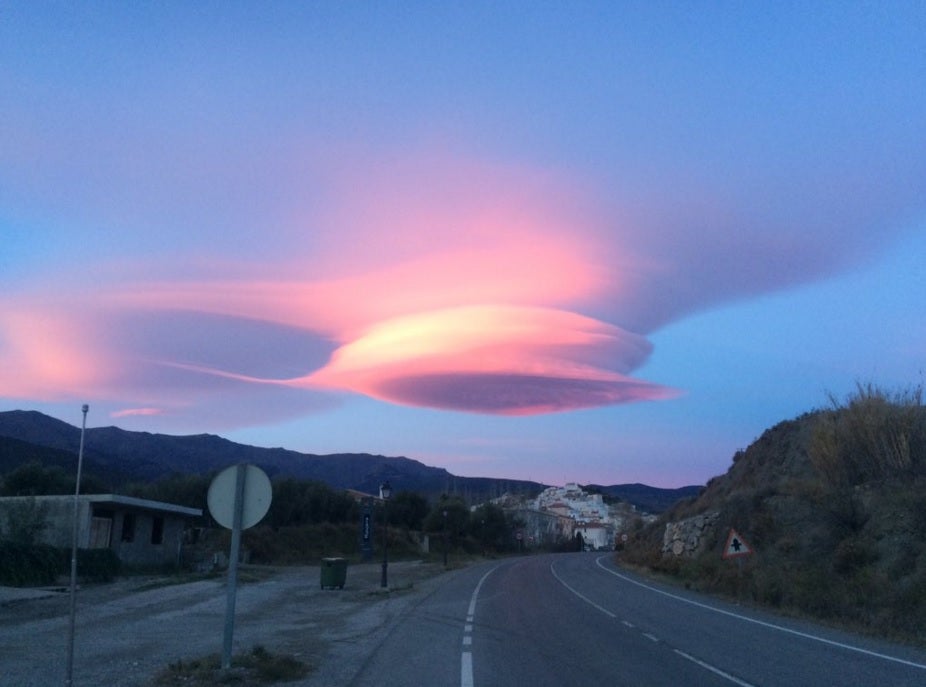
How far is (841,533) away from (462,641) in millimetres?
15548

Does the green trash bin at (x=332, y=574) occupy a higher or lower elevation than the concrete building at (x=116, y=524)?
lower

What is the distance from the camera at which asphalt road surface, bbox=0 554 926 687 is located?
12492mm

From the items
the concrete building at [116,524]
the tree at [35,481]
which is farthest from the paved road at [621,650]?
the tree at [35,481]

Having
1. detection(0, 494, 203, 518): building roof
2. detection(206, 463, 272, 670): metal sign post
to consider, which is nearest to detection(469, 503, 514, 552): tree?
detection(0, 494, 203, 518): building roof

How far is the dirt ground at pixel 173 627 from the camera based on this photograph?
13.1m

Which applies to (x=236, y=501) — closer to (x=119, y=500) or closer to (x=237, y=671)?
(x=237, y=671)

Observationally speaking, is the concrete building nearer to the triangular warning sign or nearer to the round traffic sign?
the triangular warning sign

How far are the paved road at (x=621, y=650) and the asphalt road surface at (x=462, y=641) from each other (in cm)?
3

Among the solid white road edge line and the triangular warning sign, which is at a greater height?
the triangular warning sign

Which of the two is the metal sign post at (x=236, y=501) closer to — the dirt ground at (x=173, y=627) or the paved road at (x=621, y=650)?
the dirt ground at (x=173, y=627)

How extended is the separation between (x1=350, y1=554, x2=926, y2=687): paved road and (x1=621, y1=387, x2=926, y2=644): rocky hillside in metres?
1.87

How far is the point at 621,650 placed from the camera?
1527 centimetres

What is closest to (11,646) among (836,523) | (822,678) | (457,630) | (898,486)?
(457,630)

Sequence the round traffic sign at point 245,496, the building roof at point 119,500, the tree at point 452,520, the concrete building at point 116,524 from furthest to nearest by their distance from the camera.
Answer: the tree at point 452,520 < the concrete building at point 116,524 < the building roof at point 119,500 < the round traffic sign at point 245,496
